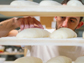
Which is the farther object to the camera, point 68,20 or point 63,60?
point 68,20

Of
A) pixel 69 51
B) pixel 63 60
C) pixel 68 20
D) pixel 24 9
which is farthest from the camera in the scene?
pixel 69 51

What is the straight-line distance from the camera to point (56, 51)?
53.1 inches

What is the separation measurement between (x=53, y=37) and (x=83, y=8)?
22 cm

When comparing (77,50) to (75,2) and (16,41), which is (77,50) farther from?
(16,41)

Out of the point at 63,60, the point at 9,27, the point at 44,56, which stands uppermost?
the point at 9,27

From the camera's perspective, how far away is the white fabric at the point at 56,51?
1310 mm

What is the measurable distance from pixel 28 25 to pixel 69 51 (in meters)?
0.67

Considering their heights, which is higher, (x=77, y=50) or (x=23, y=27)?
(x=23, y=27)

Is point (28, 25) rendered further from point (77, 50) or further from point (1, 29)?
point (77, 50)

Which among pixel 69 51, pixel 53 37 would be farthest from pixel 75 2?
pixel 69 51

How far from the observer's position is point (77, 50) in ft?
4.44

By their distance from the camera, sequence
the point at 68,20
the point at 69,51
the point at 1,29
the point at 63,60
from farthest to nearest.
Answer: the point at 69,51
the point at 68,20
the point at 1,29
the point at 63,60

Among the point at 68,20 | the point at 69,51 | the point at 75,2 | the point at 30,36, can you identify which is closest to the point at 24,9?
the point at 30,36

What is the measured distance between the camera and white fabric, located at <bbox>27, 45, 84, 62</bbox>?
1310 mm
